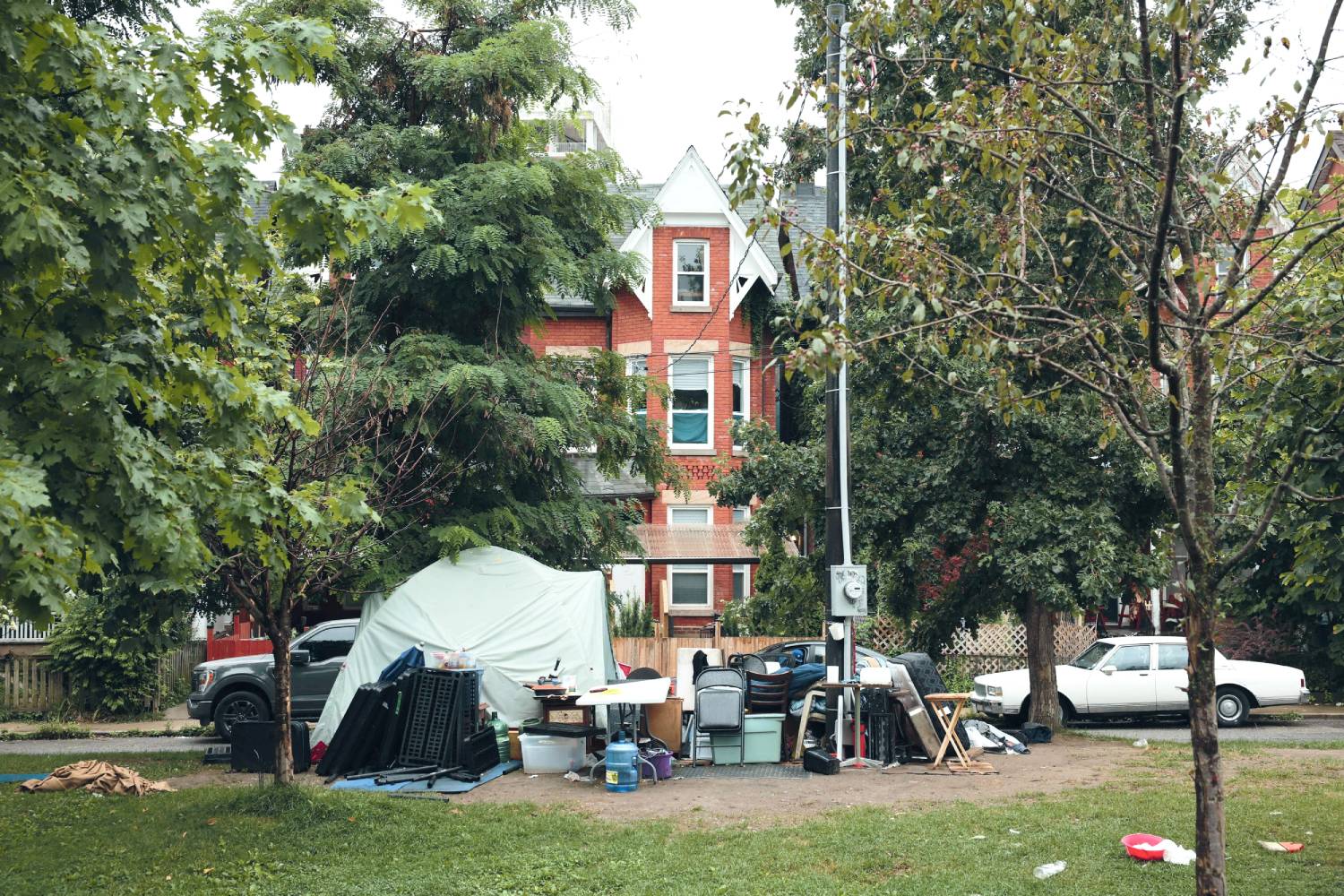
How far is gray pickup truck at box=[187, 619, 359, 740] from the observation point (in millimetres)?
17375

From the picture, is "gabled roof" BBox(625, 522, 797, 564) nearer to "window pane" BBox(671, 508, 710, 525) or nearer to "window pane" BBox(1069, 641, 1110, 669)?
"window pane" BBox(671, 508, 710, 525)

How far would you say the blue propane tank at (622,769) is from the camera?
12.7 metres

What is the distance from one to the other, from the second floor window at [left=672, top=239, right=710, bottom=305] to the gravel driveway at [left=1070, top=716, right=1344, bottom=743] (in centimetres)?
1184

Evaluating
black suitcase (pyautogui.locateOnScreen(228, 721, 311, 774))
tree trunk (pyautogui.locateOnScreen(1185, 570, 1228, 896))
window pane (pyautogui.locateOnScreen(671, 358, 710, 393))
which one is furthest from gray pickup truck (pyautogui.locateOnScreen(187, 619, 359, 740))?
tree trunk (pyautogui.locateOnScreen(1185, 570, 1228, 896))

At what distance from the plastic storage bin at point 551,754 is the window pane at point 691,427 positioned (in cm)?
1253

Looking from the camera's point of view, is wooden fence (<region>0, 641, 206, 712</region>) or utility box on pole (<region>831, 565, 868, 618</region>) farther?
wooden fence (<region>0, 641, 206, 712</region>)

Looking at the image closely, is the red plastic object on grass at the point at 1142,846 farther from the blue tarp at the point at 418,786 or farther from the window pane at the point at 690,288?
the window pane at the point at 690,288

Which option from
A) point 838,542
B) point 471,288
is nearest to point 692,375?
point 471,288

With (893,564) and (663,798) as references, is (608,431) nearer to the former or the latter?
(893,564)

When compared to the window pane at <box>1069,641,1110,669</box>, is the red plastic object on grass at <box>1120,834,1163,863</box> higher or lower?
lower

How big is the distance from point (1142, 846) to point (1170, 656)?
11.0 metres

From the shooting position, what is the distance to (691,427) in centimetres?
2608

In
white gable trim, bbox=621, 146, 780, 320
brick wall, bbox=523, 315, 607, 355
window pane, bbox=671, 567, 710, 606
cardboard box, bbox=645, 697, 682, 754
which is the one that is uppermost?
white gable trim, bbox=621, 146, 780, 320

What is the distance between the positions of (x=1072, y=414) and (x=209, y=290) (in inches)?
474
